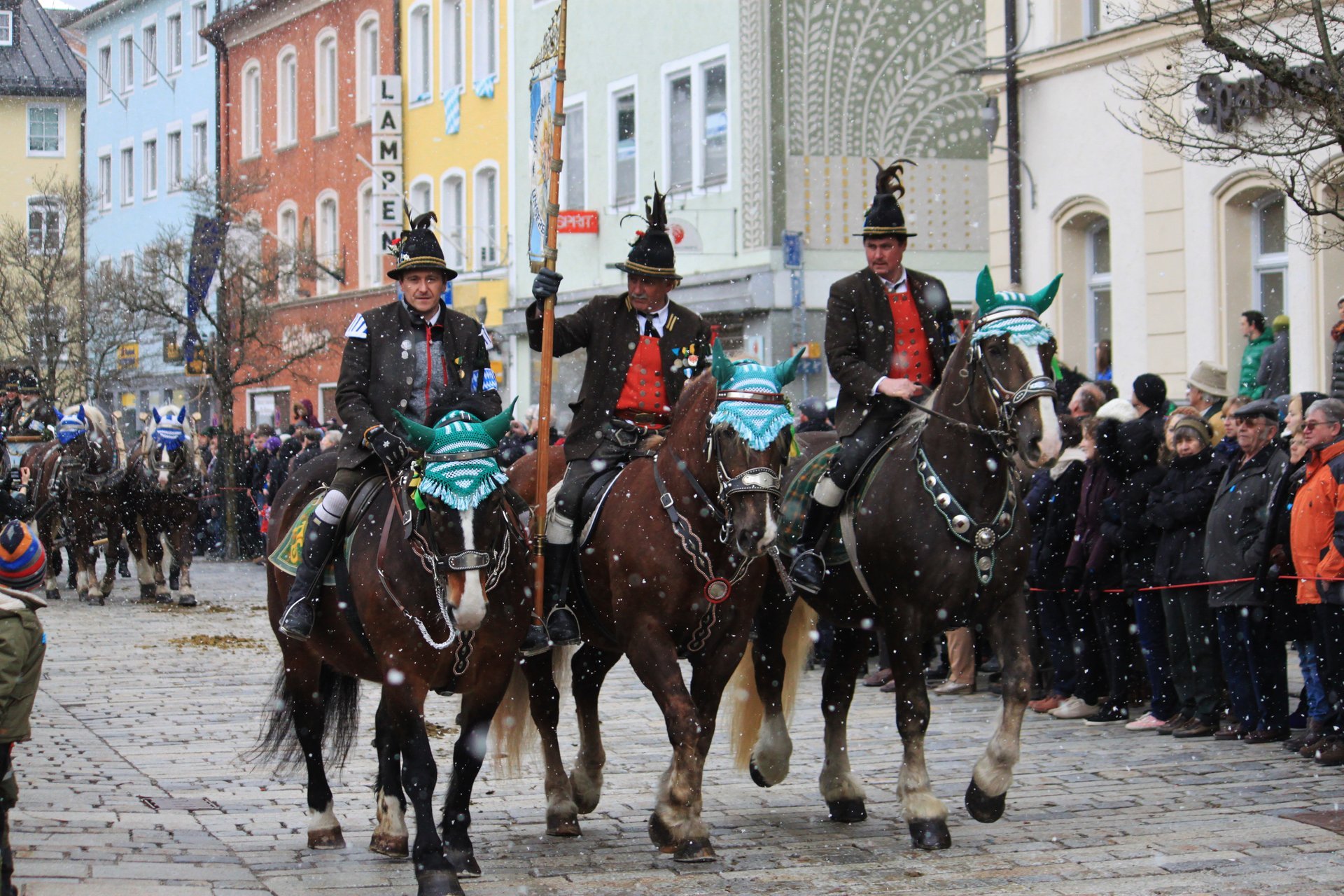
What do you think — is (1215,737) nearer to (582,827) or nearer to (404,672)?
(582,827)

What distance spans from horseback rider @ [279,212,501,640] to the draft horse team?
0.5 inches

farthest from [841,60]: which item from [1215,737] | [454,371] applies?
[454,371]


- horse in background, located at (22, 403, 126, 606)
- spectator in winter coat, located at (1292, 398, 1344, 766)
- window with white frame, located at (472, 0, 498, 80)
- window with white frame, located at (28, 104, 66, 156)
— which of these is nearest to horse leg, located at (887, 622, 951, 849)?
spectator in winter coat, located at (1292, 398, 1344, 766)

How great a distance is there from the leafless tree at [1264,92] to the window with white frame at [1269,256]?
70 centimetres

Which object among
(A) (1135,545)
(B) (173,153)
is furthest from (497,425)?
(B) (173,153)

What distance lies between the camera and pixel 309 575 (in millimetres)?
7543

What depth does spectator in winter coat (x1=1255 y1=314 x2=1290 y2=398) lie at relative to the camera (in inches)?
580

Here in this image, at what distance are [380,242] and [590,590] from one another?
99.6ft

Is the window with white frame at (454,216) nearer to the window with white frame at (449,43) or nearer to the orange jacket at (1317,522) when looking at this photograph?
the window with white frame at (449,43)

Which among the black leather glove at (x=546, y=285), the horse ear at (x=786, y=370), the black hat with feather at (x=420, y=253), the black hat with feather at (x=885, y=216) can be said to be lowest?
the horse ear at (x=786, y=370)

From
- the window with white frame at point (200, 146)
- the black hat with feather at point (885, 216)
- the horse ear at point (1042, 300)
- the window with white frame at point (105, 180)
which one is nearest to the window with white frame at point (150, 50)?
the window with white frame at point (200, 146)

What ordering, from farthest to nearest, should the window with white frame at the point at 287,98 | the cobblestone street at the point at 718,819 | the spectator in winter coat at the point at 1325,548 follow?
the window with white frame at the point at 287,98
the spectator in winter coat at the point at 1325,548
the cobblestone street at the point at 718,819

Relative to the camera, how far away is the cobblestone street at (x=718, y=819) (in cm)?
692

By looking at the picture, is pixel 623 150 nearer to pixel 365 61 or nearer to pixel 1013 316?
pixel 365 61
